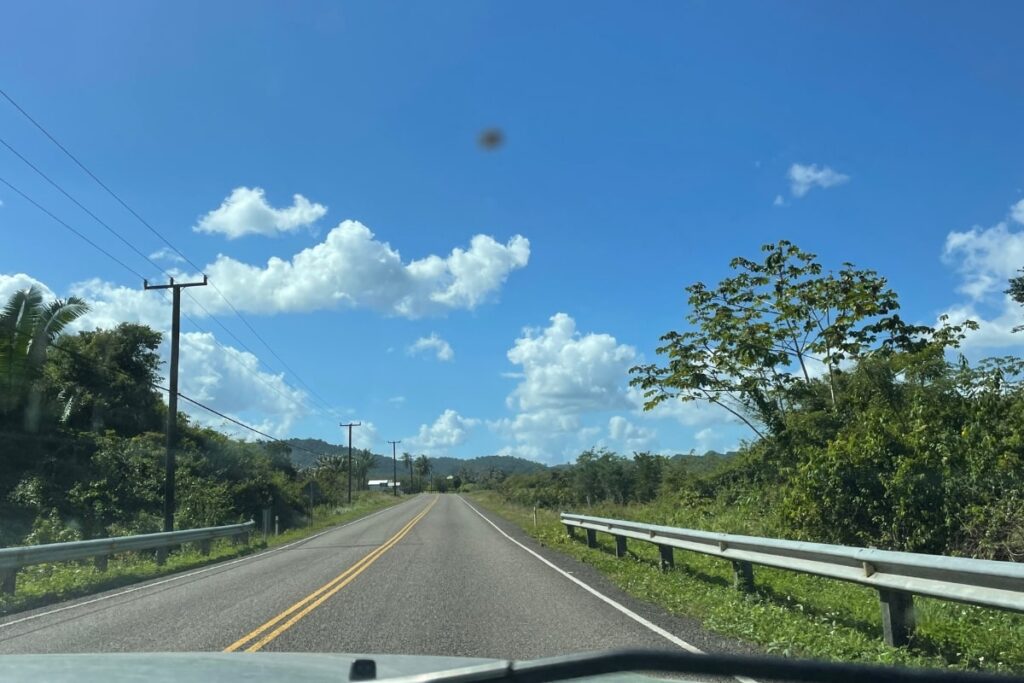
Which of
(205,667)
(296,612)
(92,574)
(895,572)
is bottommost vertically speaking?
(92,574)

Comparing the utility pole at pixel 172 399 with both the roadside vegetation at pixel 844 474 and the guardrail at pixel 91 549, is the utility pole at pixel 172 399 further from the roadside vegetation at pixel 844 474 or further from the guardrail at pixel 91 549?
the roadside vegetation at pixel 844 474

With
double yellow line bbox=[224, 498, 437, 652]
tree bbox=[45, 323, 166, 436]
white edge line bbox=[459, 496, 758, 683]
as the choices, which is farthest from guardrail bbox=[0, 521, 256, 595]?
tree bbox=[45, 323, 166, 436]

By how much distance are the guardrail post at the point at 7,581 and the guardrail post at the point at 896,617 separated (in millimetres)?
13528

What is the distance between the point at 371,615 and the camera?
1018 cm

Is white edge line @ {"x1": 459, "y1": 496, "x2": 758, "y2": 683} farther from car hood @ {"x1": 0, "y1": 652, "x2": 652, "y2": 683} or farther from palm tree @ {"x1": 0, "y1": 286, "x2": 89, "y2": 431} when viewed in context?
palm tree @ {"x1": 0, "y1": 286, "x2": 89, "y2": 431}

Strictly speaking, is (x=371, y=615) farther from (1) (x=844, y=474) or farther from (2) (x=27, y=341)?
(2) (x=27, y=341)

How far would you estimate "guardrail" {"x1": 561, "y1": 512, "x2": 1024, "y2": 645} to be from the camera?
6.11m

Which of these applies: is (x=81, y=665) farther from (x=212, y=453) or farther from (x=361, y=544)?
(x=212, y=453)

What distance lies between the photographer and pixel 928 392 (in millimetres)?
16188

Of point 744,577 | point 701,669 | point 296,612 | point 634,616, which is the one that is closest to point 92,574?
point 296,612

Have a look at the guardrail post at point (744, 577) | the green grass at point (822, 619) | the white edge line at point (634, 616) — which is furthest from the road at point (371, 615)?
the guardrail post at point (744, 577)

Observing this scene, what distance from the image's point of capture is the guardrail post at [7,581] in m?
13.9

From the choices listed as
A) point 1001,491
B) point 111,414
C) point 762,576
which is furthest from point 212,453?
point 1001,491

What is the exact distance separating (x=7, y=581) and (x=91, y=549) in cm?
287
